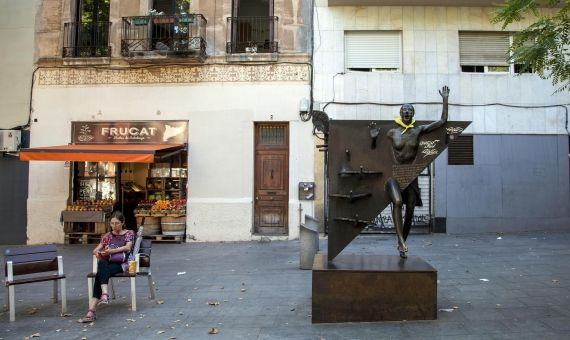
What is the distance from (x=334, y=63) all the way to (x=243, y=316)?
30.9 feet

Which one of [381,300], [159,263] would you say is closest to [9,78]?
[159,263]

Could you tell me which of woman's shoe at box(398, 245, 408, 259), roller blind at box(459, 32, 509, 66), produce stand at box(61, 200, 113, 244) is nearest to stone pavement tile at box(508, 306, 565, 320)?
woman's shoe at box(398, 245, 408, 259)

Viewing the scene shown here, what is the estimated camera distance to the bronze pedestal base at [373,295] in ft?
18.1

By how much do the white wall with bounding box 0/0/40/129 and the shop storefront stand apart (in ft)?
6.42

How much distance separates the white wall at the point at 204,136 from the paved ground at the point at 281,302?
2.46 m

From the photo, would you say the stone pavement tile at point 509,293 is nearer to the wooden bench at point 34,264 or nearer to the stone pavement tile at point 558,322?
the stone pavement tile at point 558,322

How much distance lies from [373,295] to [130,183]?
1101cm

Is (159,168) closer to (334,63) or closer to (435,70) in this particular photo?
(334,63)

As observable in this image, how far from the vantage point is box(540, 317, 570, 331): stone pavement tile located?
5191 millimetres

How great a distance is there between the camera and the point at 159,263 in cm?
1016

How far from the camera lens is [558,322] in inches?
213

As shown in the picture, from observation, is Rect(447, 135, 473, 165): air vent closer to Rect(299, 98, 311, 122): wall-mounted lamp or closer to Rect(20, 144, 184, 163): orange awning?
Rect(299, 98, 311, 122): wall-mounted lamp

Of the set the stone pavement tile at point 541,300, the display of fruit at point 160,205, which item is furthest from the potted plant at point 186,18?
the stone pavement tile at point 541,300

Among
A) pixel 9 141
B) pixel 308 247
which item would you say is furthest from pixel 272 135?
pixel 9 141
